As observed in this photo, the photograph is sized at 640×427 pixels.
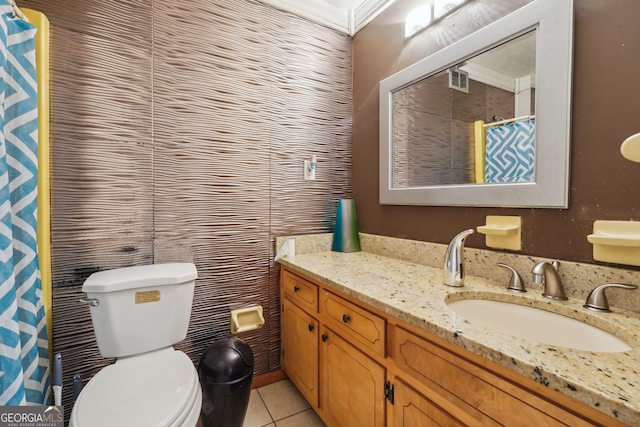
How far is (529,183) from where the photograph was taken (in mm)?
1059

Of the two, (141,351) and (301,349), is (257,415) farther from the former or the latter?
(141,351)

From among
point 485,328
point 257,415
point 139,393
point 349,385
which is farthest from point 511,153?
point 257,415

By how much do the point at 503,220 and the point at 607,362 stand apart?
2.14 ft

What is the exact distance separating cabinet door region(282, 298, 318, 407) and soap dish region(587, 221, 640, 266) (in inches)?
43.1

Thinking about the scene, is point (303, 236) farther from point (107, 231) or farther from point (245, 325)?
point (107, 231)

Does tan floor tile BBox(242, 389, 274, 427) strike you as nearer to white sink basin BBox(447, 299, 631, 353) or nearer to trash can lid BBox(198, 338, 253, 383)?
trash can lid BBox(198, 338, 253, 383)

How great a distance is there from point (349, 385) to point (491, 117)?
1.25 metres

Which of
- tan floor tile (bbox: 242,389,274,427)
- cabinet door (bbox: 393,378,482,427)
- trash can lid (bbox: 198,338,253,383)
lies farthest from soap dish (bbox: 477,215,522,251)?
tan floor tile (bbox: 242,389,274,427)

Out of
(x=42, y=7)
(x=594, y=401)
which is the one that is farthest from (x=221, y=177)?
(x=594, y=401)

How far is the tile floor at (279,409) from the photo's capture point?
1.45 metres

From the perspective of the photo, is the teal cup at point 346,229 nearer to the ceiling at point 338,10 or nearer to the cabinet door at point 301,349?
the cabinet door at point 301,349

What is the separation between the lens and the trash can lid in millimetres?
1291

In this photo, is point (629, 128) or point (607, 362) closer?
point (607, 362)

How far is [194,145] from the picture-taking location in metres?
1.53
